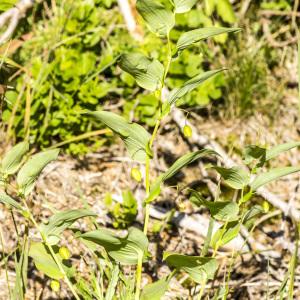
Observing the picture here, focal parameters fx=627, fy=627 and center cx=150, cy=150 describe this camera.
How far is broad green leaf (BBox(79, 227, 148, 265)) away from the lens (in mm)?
1046

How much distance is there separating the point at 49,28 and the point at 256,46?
2.76 feet

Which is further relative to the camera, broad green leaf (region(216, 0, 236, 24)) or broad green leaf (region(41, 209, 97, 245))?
broad green leaf (region(216, 0, 236, 24))

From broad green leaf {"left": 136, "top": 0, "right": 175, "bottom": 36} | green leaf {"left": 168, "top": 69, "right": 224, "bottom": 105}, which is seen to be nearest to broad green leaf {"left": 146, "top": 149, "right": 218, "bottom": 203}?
green leaf {"left": 168, "top": 69, "right": 224, "bottom": 105}

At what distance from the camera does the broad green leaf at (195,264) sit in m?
1.10

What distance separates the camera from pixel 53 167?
211 centimetres

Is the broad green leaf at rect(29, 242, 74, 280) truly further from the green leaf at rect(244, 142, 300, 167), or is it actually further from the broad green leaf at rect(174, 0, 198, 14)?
the broad green leaf at rect(174, 0, 198, 14)

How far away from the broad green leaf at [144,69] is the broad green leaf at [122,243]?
260 mm

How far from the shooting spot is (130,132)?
110 centimetres

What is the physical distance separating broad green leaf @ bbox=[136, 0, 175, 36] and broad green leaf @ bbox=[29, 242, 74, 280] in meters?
0.47

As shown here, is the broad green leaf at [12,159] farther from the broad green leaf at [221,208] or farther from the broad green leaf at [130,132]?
the broad green leaf at [221,208]

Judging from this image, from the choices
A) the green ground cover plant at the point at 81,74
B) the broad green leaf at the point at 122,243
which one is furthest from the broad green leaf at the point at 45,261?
the green ground cover plant at the point at 81,74

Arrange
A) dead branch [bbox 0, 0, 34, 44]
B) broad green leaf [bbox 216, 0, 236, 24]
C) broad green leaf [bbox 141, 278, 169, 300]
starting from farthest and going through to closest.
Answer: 1. broad green leaf [bbox 216, 0, 236, 24]
2. dead branch [bbox 0, 0, 34, 44]
3. broad green leaf [bbox 141, 278, 169, 300]

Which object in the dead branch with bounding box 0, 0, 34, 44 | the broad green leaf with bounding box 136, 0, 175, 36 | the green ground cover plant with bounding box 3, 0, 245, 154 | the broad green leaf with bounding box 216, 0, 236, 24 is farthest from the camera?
the broad green leaf with bounding box 216, 0, 236, 24

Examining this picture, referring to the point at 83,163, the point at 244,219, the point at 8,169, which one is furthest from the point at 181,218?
the point at 8,169
